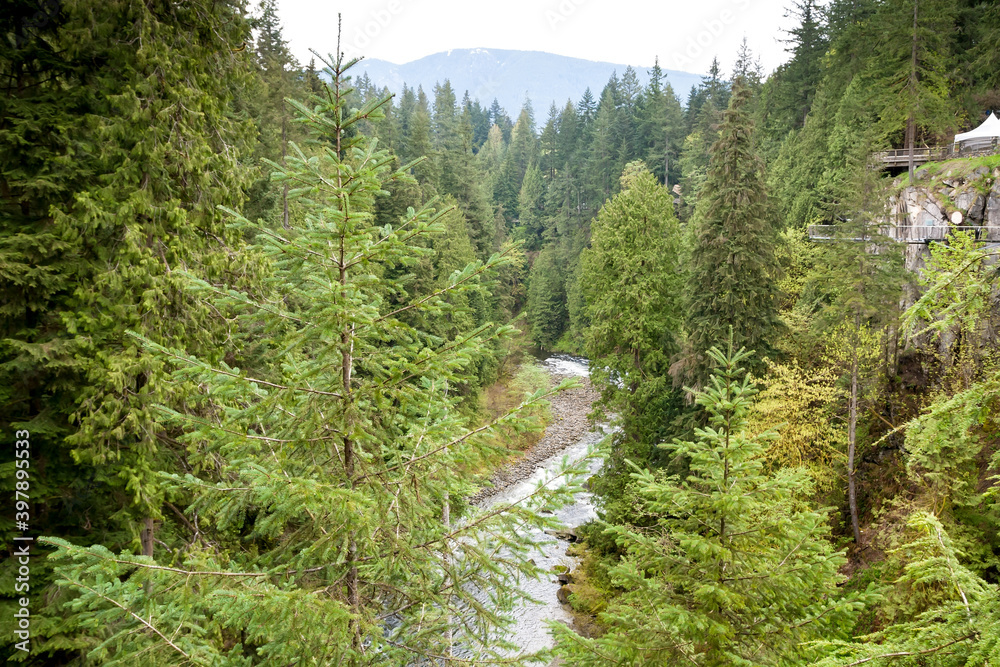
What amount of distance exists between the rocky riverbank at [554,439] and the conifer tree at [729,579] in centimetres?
1716

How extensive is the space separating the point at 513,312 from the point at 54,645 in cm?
4927

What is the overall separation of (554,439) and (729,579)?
27.3 meters

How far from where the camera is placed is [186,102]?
794 centimetres

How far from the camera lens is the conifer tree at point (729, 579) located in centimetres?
525

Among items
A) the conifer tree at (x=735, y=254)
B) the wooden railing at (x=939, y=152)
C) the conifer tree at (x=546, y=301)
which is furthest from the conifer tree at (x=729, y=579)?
the conifer tree at (x=546, y=301)

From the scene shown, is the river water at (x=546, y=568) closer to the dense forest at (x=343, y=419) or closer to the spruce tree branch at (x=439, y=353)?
the dense forest at (x=343, y=419)

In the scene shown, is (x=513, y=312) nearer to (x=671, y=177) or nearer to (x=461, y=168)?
(x=461, y=168)

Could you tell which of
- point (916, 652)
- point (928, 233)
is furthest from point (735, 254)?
point (916, 652)

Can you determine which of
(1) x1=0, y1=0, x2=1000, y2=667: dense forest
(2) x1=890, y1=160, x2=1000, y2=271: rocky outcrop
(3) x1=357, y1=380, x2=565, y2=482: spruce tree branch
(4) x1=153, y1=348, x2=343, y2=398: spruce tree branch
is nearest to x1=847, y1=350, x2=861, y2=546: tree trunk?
(1) x1=0, y1=0, x2=1000, y2=667: dense forest

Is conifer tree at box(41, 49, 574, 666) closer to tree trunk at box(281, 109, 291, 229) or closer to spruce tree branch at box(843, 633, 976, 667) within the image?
spruce tree branch at box(843, 633, 976, 667)

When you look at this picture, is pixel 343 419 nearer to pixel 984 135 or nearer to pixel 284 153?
pixel 284 153

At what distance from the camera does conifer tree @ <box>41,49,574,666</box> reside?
12.9 feet

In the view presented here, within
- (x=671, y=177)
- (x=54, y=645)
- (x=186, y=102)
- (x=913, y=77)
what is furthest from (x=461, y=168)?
(x=54, y=645)

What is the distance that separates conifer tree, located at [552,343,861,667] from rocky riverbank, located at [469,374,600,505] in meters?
17.2
